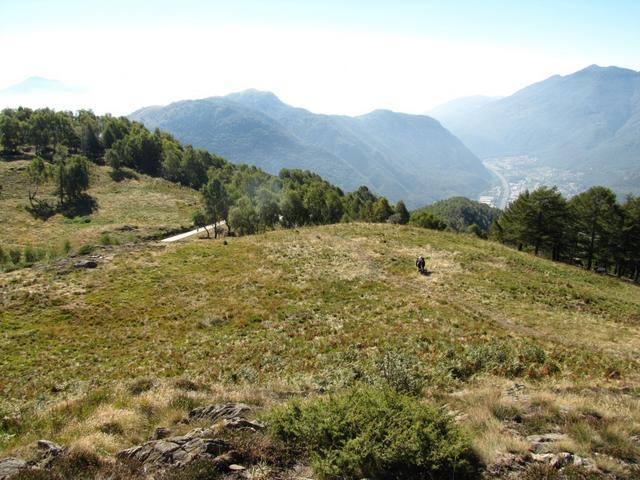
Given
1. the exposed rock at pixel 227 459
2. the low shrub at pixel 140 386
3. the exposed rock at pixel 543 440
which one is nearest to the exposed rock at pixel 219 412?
the exposed rock at pixel 227 459

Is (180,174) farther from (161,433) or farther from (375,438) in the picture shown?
(375,438)

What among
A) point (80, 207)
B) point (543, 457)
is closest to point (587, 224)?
point (543, 457)

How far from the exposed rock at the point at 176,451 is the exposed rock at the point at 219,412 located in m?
1.93

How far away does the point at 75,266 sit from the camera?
4019 cm

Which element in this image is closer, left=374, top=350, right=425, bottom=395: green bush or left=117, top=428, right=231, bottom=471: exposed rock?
left=117, top=428, right=231, bottom=471: exposed rock

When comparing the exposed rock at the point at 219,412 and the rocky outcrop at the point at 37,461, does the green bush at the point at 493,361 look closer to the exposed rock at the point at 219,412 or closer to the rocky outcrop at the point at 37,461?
the exposed rock at the point at 219,412

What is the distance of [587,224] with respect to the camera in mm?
72500

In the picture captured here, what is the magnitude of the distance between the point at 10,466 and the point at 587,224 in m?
86.1

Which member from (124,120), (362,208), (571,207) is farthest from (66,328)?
(124,120)

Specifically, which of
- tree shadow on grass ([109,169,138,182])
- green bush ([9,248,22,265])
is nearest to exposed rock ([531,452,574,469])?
green bush ([9,248,22,265])

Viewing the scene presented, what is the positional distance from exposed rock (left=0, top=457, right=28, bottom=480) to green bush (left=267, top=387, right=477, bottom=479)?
19.0 feet

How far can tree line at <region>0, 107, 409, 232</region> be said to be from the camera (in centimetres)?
9250

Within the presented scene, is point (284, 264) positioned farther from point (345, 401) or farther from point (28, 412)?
point (345, 401)

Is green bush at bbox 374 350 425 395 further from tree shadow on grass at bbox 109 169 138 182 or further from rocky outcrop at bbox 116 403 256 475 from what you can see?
tree shadow on grass at bbox 109 169 138 182
